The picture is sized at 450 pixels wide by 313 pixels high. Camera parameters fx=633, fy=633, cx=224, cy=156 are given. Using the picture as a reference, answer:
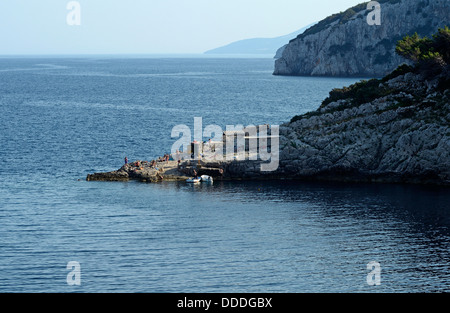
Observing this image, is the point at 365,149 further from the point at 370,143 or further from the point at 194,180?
the point at 194,180

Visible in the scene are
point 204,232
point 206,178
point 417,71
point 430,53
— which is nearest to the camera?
point 204,232

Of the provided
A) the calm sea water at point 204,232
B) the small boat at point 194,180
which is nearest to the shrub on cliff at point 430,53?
the calm sea water at point 204,232

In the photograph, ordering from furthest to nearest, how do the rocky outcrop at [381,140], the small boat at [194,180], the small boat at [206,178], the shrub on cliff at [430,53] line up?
the shrub on cliff at [430,53], the small boat at [206,178], the small boat at [194,180], the rocky outcrop at [381,140]

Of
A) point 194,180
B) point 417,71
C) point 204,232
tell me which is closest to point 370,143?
point 417,71

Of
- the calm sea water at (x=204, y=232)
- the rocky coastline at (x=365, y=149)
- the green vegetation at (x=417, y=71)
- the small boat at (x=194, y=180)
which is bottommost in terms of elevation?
the calm sea water at (x=204, y=232)

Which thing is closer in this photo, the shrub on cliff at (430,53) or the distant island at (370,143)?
the distant island at (370,143)

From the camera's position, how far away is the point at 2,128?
125 meters

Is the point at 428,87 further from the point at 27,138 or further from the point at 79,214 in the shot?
the point at 27,138

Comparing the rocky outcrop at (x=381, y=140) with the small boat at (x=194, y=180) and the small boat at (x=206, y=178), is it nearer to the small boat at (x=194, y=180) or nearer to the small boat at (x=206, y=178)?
the small boat at (x=206, y=178)

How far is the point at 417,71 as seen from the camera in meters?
88.6

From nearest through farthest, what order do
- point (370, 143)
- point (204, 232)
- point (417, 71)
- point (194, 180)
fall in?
point (204, 232), point (194, 180), point (370, 143), point (417, 71)

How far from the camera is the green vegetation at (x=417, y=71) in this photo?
8539 centimetres
